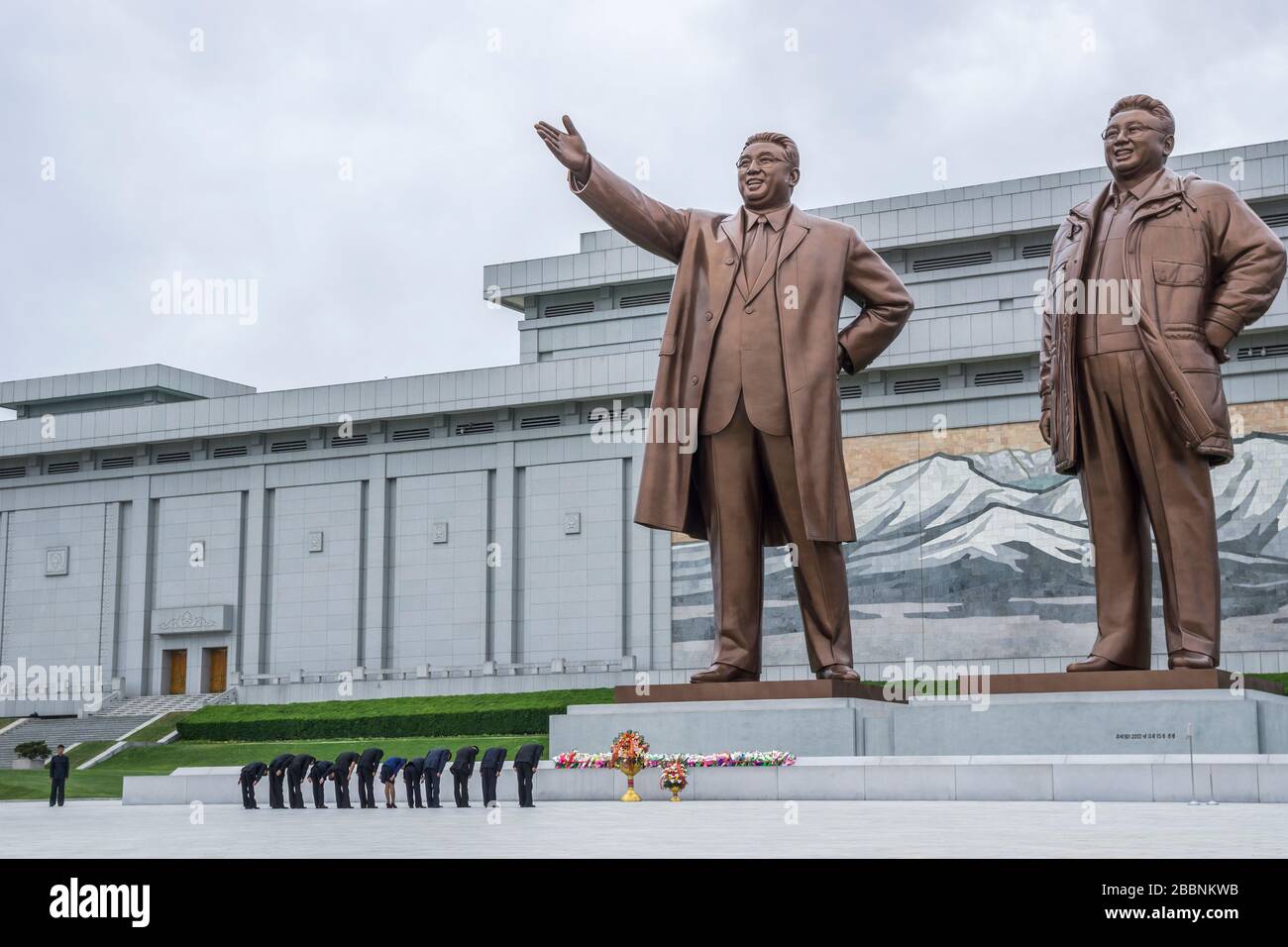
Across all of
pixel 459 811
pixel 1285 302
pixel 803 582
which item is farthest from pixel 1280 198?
pixel 459 811

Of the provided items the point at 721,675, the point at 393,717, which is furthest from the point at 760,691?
the point at 393,717

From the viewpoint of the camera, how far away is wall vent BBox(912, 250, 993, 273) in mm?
36594

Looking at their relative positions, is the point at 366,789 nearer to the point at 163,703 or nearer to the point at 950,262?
the point at 163,703

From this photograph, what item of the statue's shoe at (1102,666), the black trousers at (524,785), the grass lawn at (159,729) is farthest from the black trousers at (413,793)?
the grass lawn at (159,729)

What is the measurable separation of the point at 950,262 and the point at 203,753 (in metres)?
20.4

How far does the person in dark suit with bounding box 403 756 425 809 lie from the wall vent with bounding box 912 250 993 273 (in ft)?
85.5

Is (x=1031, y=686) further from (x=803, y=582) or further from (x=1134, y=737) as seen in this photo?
(x=803, y=582)

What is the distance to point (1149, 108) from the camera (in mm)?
12727

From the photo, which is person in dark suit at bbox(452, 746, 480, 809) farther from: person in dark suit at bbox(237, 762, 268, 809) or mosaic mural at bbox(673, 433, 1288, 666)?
mosaic mural at bbox(673, 433, 1288, 666)

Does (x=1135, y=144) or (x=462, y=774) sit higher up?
(x=1135, y=144)

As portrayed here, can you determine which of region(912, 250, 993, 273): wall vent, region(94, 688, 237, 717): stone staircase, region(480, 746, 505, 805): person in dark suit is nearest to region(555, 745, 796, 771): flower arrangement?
region(480, 746, 505, 805): person in dark suit

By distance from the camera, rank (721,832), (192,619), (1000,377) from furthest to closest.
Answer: (192,619) < (1000,377) < (721,832)

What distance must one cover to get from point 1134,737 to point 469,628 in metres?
26.3

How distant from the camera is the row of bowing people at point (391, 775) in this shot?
13062 mm
